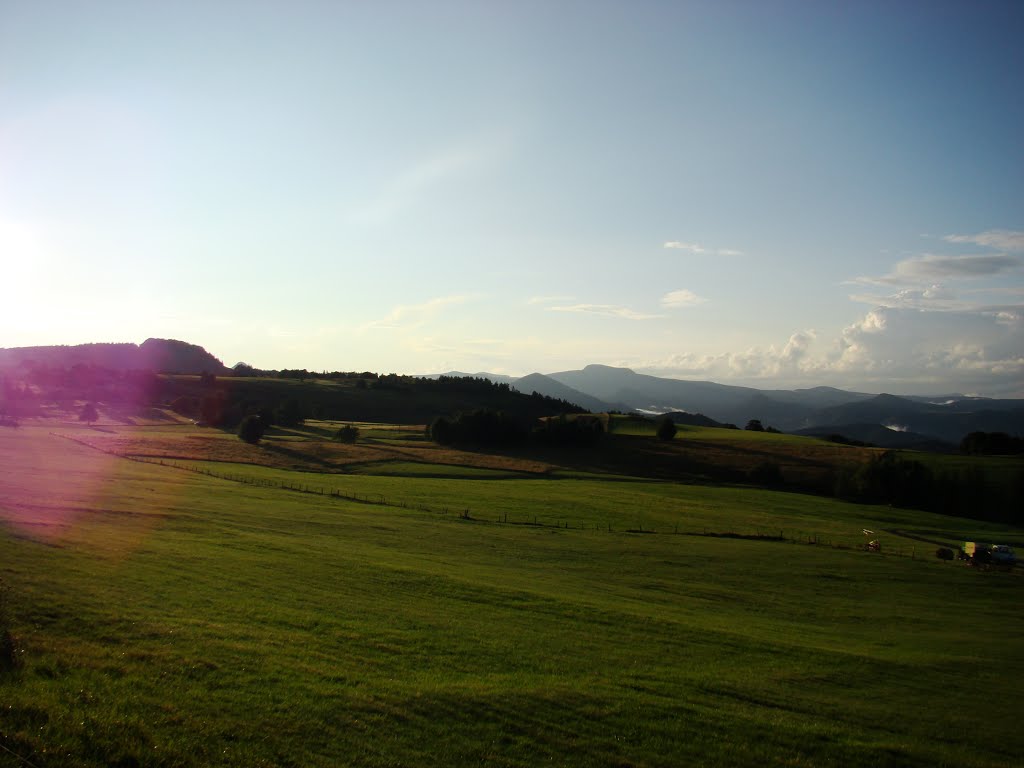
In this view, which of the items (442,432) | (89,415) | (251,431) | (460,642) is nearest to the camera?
(460,642)

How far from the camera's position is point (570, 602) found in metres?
28.0

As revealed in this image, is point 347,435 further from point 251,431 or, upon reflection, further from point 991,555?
point 991,555

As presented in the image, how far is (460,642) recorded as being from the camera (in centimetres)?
2088

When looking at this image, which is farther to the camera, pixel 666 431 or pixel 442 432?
pixel 666 431

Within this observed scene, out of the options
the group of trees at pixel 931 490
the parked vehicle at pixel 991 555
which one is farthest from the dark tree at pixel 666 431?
the parked vehicle at pixel 991 555

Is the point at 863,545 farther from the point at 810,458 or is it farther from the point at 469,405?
the point at 469,405

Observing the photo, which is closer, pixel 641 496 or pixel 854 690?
pixel 854 690

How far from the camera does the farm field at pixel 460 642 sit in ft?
45.2

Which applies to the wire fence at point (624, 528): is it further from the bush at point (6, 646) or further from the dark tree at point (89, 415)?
the dark tree at point (89, 415)

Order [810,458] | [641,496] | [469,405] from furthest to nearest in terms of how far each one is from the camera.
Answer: [469,405] → [810,458] → [641,496]

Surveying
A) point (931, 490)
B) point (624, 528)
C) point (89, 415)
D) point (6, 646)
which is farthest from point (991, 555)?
point (89, 415)

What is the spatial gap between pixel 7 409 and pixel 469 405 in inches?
4121

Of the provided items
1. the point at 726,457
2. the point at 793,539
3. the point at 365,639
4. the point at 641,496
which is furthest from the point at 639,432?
the point at 365,639

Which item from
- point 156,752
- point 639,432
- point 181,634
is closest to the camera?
point 156,752
